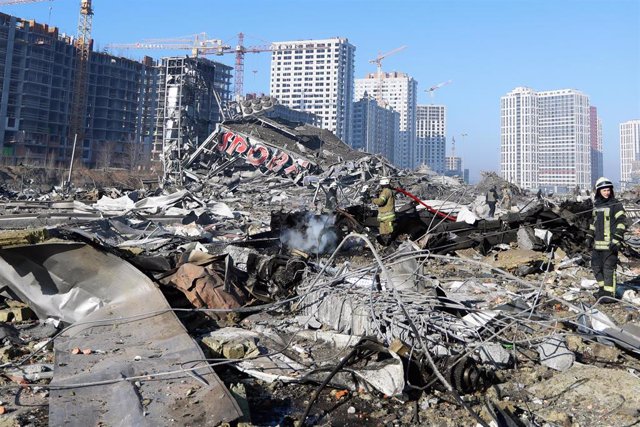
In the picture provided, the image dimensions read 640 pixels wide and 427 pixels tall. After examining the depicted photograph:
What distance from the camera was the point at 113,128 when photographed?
228 ft

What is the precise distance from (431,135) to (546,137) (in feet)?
203

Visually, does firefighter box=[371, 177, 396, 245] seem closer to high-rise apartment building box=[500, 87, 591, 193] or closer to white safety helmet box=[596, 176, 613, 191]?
white safety helmet box=[596, 176, 613, 191]

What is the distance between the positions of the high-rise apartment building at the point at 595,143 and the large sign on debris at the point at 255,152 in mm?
74358

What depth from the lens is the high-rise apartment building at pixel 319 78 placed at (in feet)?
378

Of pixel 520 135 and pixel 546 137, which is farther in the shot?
pixel 520 135

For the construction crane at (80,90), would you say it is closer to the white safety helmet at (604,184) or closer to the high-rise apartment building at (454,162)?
the white safety helmet at (604,184)

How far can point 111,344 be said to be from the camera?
4.43 m

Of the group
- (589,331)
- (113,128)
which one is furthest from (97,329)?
(113,128)

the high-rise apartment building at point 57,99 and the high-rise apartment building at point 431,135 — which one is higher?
the high-rise apartment building at point 431,135

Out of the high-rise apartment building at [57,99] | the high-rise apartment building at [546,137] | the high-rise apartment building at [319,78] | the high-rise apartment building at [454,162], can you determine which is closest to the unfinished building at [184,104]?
the high-rise apartment building at [57,99]

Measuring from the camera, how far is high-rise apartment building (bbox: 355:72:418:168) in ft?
462

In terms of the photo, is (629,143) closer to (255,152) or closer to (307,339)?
(255,152)

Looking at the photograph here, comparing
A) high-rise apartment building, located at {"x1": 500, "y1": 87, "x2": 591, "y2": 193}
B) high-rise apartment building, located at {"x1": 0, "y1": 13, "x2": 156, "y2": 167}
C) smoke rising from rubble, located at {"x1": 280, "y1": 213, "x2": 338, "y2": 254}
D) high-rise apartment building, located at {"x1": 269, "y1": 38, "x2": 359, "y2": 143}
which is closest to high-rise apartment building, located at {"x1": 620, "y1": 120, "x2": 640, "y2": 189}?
high-rise apartment building, located at {"x1": 500, "y1": 87, "x2": 591, "y2": 193}

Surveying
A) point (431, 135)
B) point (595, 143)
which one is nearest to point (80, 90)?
point (595, 143)
